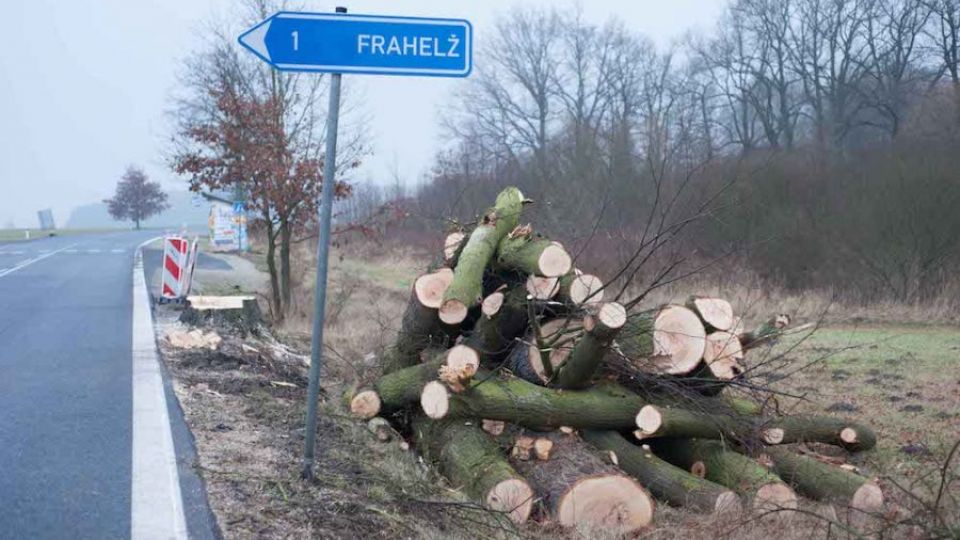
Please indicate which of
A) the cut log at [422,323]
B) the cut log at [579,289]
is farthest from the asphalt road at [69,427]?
the cut log at [579,289]

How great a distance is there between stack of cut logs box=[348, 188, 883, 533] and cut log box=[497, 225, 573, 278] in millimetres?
14

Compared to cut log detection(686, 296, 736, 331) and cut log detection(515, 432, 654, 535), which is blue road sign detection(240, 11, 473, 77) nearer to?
cut log detection(515, 432, 654, 535)

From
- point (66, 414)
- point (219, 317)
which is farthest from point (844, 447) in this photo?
point (219, 317)

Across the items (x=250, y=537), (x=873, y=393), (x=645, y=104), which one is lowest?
(x=873, y=393)

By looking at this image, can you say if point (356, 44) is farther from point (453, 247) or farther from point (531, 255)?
point (453, 247)

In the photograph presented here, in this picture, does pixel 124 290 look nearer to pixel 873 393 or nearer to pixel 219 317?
pixel 219 317

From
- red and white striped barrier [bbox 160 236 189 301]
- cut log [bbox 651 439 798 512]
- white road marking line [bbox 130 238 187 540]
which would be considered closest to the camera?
white road marking line [bbox 130 238 187 540]

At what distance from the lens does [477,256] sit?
7.45 metres

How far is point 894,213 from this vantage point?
836 inches

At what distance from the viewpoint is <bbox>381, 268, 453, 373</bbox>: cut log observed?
24.5 feet

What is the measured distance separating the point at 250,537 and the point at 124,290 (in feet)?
44.0

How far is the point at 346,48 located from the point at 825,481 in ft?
13.8

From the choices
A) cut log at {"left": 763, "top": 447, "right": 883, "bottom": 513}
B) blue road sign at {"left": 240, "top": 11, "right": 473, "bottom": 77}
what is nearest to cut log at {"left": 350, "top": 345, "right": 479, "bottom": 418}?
cut log at {"left": 763, "top": 447, "right": 883, "bottom": 513}

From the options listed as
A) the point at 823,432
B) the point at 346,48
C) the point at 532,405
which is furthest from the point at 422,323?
the point at 346,48
